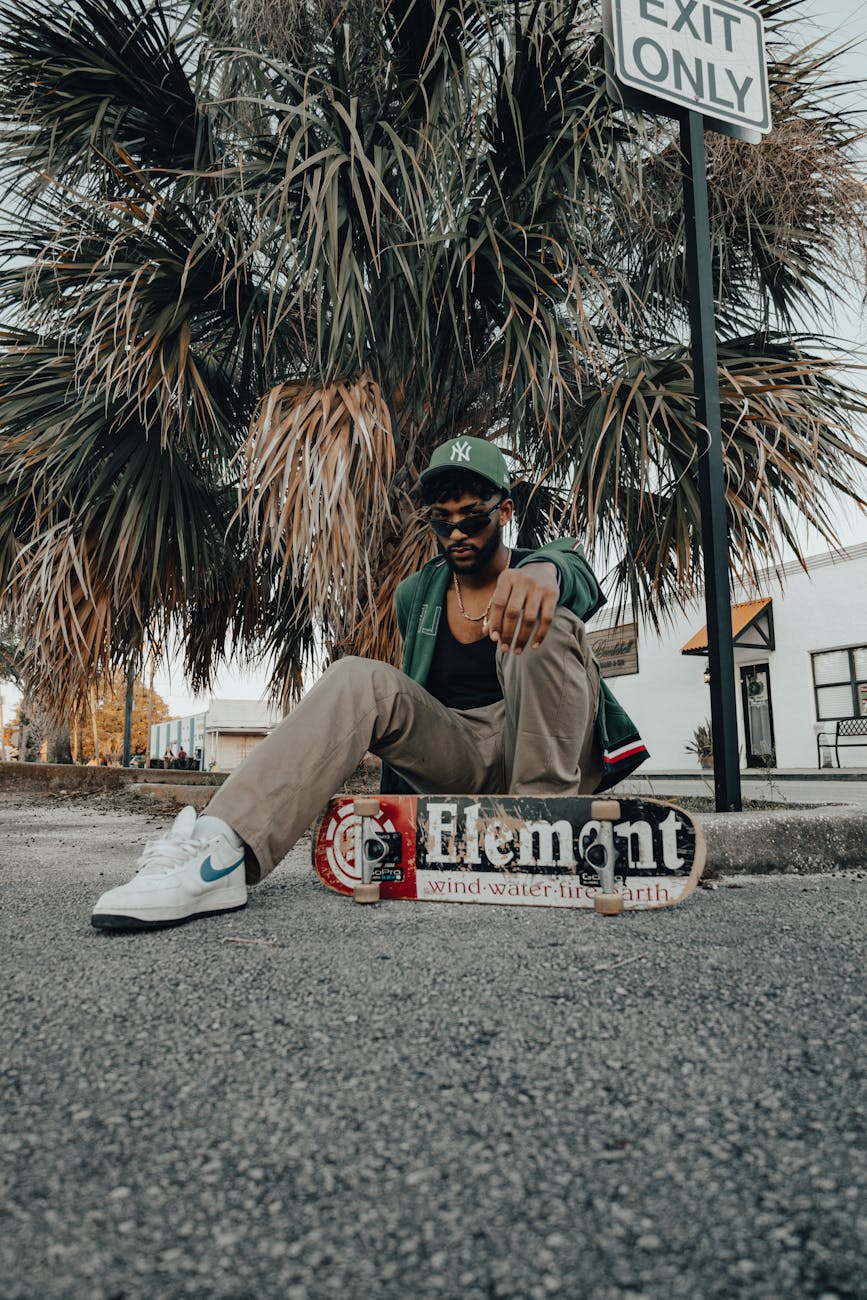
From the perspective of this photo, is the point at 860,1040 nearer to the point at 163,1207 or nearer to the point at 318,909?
the point at 163,1207

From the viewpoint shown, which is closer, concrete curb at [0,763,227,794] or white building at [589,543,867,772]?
concrete curb at [0,763,227,794]

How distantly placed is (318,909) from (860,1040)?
1009mm

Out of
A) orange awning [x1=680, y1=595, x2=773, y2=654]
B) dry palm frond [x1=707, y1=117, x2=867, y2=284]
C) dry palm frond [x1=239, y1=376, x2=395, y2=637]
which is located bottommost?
dry palm frond [x1=239, y1=376, x2=395, y2=637]

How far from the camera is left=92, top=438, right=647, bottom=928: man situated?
152cm

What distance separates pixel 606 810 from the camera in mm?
1497

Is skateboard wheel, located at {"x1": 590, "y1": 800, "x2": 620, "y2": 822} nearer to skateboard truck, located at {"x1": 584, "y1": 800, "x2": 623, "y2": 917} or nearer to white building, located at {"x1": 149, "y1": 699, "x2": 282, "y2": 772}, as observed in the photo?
skateboard truck, located at {"x1": 584, "y1": 800, "x2": 623, "y2": 917}

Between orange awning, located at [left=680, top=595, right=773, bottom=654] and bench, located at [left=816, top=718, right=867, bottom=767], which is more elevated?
orange awning, located at [left=680, top=595, right=773, bottom=654]

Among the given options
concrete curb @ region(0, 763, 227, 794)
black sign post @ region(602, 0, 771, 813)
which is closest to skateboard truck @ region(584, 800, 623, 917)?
black sign post @ region(602, 0, 771, 813)

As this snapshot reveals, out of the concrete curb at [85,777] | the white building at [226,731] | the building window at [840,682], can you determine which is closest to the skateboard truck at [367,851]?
the concrete curb at [85,777]

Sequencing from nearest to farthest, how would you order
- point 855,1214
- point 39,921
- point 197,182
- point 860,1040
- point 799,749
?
point 855,1214, point 860,1040, point 39,921, point 197,182, point 799,749

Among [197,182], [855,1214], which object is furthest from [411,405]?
[855,1214]

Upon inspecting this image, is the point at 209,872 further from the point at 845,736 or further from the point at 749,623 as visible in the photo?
the point at 749,623

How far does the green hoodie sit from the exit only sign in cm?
155

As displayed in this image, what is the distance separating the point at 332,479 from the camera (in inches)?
120
